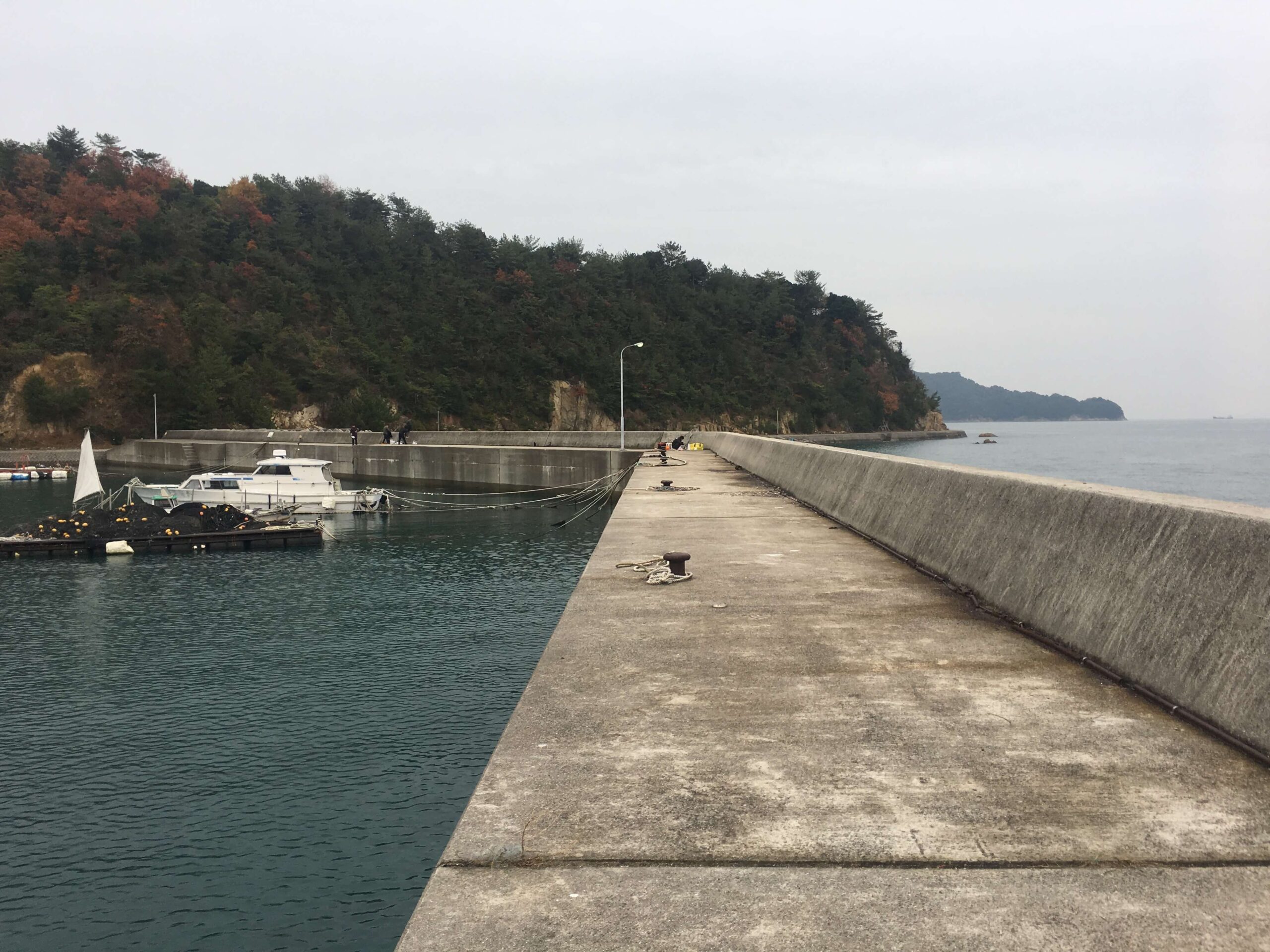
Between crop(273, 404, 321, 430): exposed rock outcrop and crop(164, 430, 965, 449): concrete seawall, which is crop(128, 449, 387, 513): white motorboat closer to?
crop(164, 430, 965, 449): concrete seawall

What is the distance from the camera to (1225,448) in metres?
148

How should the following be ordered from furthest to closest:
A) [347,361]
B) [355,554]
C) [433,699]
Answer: [347,361]
[355,554]
[433,699]

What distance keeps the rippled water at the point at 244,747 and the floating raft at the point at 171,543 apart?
18.4 feet

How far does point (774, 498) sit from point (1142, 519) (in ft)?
52.1

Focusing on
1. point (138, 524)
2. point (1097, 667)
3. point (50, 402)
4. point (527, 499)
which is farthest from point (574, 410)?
Answer: point (1097, 667)

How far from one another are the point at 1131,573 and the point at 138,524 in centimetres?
3441

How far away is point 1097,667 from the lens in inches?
270

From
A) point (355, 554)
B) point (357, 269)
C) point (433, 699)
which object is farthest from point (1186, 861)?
point (357, 269)

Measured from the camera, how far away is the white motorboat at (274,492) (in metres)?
42.6

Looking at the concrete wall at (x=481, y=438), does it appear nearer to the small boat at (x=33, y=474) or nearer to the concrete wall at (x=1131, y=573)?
the small boat at (x=33, y=474)

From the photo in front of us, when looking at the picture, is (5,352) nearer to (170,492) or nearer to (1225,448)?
(170,492)

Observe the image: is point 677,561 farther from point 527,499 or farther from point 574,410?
point 574,410

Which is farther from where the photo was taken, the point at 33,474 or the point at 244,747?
the point at 33,474

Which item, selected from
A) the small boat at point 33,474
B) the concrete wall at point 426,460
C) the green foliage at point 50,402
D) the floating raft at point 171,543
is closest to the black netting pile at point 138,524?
the floating raft at point 171,543
